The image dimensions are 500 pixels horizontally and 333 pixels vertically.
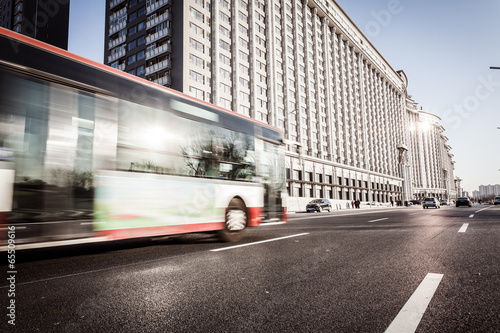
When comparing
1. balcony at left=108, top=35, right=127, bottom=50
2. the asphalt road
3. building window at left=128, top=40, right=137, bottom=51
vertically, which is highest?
balcony at left=108, top=35, right=127, bottom=50

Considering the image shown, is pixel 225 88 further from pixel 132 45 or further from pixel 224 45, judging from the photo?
pixel 132 45

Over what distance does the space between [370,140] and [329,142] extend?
24.9 m

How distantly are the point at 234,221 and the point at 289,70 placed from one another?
169 ft

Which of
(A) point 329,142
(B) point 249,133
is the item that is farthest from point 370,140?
(B) point 249,133

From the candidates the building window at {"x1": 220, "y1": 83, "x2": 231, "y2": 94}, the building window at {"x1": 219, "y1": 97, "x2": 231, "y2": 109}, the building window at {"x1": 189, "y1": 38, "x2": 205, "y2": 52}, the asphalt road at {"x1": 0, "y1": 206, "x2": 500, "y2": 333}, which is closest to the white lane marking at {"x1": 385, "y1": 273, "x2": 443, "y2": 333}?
the asphalt road at {"x1": 0, "y1": 206, "x2": 500, "y2": 333}

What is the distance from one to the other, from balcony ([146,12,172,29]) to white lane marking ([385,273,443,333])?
150 feet

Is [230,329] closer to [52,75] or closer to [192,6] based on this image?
[52,75]

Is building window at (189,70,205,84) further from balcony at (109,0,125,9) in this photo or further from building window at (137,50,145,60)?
balcony at (109,0,125,9)

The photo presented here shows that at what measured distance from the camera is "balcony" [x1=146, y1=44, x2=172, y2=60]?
40906mm

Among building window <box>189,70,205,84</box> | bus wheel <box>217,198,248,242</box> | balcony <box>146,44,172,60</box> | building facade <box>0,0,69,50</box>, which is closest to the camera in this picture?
bus wheel <box>217,198,248,242</box>

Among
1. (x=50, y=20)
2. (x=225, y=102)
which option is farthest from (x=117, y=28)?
(x=225, y=102)

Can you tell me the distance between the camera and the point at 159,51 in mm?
42031

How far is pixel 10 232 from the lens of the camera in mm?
4289

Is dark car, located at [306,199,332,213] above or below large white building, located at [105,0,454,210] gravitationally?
below
